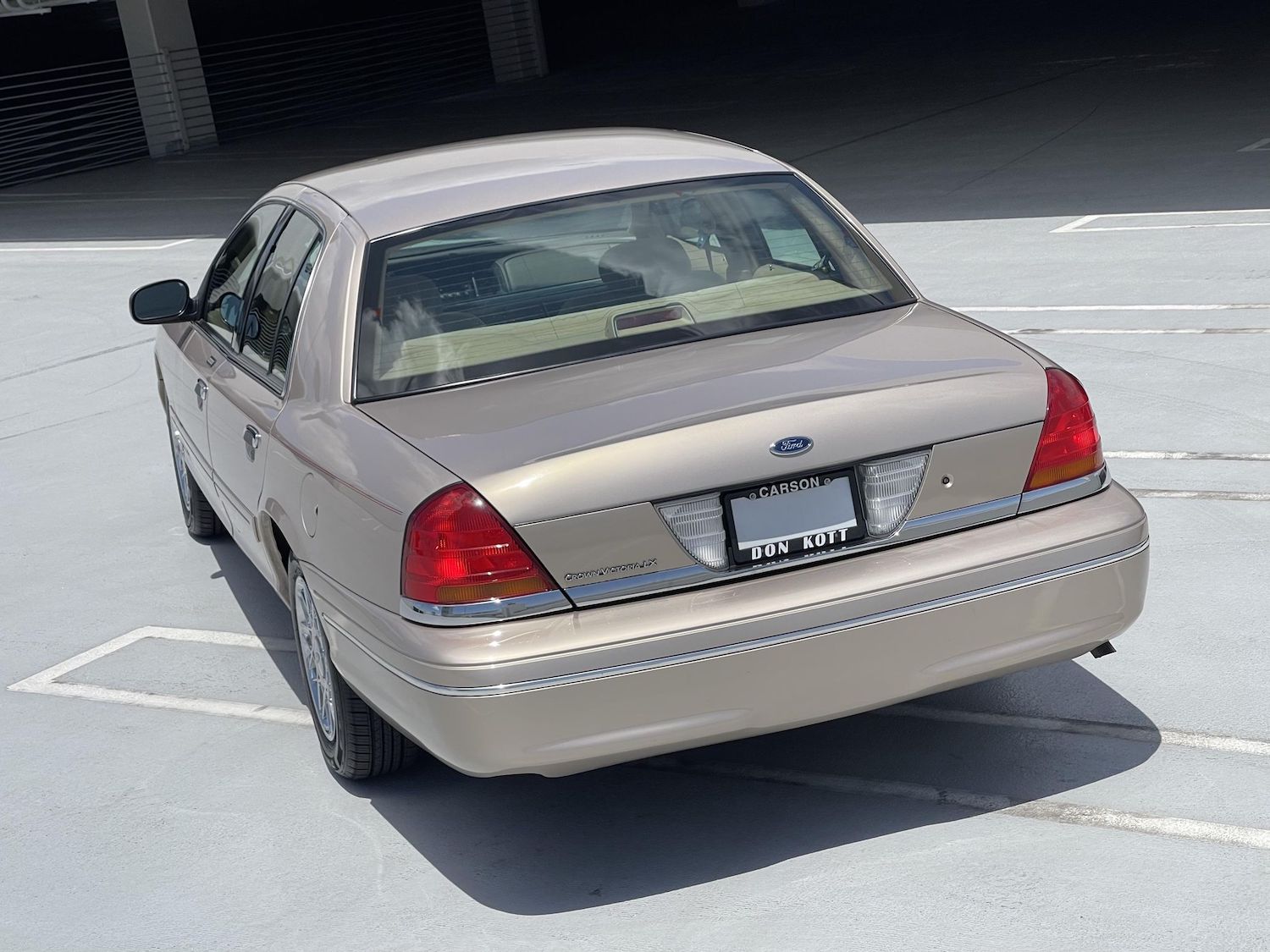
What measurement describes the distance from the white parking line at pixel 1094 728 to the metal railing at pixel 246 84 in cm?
2650

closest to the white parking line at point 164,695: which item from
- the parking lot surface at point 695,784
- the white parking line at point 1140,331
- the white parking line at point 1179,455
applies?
the parking lot surface at point 695,784

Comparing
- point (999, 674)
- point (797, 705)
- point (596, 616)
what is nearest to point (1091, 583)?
point (999, 674)

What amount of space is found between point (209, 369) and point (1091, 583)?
315 cm

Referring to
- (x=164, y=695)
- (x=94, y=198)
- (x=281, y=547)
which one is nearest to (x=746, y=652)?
(x=281, y=547)

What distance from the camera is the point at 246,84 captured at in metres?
31.9

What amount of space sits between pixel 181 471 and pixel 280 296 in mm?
2350

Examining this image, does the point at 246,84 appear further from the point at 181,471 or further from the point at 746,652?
the point at 746,652

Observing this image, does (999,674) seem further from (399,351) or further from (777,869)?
(399,351)

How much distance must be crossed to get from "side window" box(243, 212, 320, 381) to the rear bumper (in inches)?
49.5

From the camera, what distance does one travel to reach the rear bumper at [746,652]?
11.3ft

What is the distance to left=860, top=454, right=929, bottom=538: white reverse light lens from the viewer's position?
365 centimetres

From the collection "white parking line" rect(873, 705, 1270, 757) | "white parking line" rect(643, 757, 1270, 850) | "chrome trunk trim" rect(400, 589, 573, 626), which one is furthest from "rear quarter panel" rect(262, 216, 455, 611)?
"white parking line" rect(873, 705, 1270, 757)

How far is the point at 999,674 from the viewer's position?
3766 mm

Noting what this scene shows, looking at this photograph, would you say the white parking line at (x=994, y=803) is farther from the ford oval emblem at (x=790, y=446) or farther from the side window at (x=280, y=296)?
the side window at (x=280, y=296)
